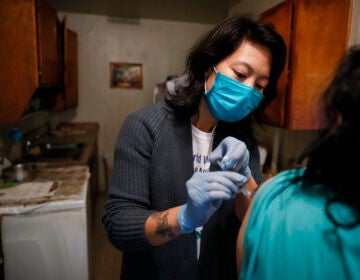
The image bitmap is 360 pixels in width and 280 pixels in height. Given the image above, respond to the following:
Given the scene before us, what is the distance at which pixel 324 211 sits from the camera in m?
0.41

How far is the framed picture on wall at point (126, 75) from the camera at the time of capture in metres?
3.69

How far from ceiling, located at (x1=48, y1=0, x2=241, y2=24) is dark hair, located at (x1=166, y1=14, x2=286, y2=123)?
2.58 metres

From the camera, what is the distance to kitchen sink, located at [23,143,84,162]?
A: 7.39 feet

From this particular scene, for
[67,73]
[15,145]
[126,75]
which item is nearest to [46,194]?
[15,145]

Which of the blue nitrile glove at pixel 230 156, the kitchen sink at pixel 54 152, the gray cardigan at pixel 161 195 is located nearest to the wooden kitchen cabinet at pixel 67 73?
the kitchen sink at pixel 54 152

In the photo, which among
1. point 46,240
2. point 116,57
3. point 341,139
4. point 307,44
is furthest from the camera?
point 116,57

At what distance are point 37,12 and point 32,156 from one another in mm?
1212

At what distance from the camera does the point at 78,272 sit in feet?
4.89

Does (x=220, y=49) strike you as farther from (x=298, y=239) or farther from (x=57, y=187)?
(x=57, y=187)

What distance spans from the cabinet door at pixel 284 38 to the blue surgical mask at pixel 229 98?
2.57 feet

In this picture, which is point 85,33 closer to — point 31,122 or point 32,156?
point 31,122

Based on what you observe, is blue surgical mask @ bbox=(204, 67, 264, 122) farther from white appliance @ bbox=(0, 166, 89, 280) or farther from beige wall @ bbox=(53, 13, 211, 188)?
beige wall @ bbox=(53, 13, 211, 188)

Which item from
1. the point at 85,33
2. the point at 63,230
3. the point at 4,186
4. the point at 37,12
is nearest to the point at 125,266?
the point at 63,230

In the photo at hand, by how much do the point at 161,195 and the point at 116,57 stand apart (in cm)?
323
